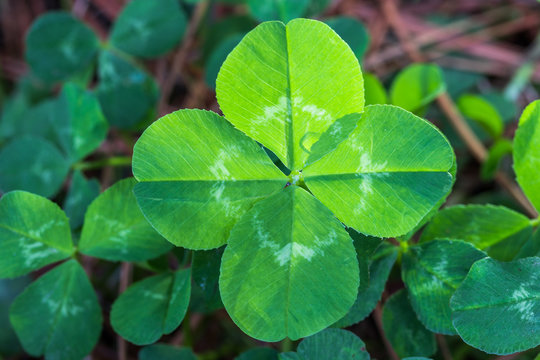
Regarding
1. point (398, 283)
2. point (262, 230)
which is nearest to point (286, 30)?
point (262, 230)

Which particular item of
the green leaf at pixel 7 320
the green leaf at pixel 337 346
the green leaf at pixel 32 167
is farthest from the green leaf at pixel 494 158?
the green leaf at pixel 7 320

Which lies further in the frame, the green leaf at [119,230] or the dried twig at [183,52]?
the dried twig at [183,52]

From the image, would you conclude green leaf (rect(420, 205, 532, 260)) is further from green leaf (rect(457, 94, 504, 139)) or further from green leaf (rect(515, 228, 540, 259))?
green leaf (rect(457, 94, 504, 139))

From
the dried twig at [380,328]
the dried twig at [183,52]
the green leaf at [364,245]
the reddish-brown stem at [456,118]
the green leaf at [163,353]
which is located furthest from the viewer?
the dried twig at [183,52]

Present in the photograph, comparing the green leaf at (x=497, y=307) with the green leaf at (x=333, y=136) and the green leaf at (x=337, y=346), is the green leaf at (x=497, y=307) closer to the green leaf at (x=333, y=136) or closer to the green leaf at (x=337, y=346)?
the green leaf at (x=337, y=346)

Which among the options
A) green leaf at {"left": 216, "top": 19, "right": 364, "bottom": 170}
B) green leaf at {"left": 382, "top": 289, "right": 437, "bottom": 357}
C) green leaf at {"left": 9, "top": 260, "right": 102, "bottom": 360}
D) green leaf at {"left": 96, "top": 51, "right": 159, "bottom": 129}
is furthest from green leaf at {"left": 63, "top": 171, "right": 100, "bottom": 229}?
green leaf at {"left": 382, "top": 289, "right": 437, "bottom": 357}

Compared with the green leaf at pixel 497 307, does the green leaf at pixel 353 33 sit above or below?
above

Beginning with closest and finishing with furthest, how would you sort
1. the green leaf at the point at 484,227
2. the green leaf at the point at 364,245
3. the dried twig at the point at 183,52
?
1. the green leaf at the point at 364,245
2. the green leaf at the point at 484,227
3. the dried twig at the point at 183,52
